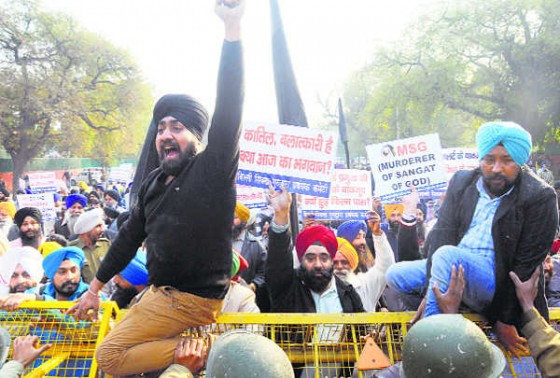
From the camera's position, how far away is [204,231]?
2.24 metres

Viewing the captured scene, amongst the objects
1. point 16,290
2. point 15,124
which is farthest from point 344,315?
point 15,124

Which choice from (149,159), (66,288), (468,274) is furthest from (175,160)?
(66,288)

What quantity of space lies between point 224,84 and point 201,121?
324 millimetres

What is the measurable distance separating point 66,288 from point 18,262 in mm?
785

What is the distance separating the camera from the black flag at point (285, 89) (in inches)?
196

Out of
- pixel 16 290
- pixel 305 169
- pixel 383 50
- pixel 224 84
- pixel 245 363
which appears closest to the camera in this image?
pixel 245 363

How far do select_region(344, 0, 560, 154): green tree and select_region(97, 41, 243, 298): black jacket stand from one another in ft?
87.7

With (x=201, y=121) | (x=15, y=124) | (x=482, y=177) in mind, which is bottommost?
(x=482, y=177)

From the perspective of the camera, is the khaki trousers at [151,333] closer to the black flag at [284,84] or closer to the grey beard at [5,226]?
the black flag at [284,84]

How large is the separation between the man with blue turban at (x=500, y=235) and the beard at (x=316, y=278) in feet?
4.05

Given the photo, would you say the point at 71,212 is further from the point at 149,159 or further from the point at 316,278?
the point at 149,159

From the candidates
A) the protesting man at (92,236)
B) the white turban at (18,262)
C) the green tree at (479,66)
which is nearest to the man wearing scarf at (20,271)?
the white turban at (18,262)

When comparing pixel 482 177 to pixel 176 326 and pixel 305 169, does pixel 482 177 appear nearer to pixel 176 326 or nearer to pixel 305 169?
pixel 176 326

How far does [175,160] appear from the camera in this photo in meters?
2.35
